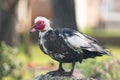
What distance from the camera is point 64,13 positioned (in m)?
13.0

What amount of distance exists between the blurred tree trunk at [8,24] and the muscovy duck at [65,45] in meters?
7.03

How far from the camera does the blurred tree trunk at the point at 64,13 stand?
1248 cm

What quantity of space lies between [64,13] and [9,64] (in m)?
3.88

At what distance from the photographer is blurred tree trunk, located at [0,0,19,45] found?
42.7ft

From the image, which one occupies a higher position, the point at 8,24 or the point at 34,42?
the point at 8,24

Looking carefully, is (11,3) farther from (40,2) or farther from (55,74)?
(40,2)

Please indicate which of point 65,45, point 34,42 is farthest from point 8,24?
point 34,42

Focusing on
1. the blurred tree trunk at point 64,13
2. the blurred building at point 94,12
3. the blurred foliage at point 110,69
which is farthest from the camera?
the blurred building at point 94,12

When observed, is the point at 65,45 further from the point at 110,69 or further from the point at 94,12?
the point at 94,12

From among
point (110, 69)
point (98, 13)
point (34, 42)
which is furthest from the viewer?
point (98, 13)

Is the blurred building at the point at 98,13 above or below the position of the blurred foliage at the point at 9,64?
below

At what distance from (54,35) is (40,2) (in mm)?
23863

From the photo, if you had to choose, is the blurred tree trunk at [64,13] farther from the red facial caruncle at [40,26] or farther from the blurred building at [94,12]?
the blurred building at [94,12]

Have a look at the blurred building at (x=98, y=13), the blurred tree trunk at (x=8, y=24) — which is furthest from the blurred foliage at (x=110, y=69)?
the blurred building at (x=98, y=13)
